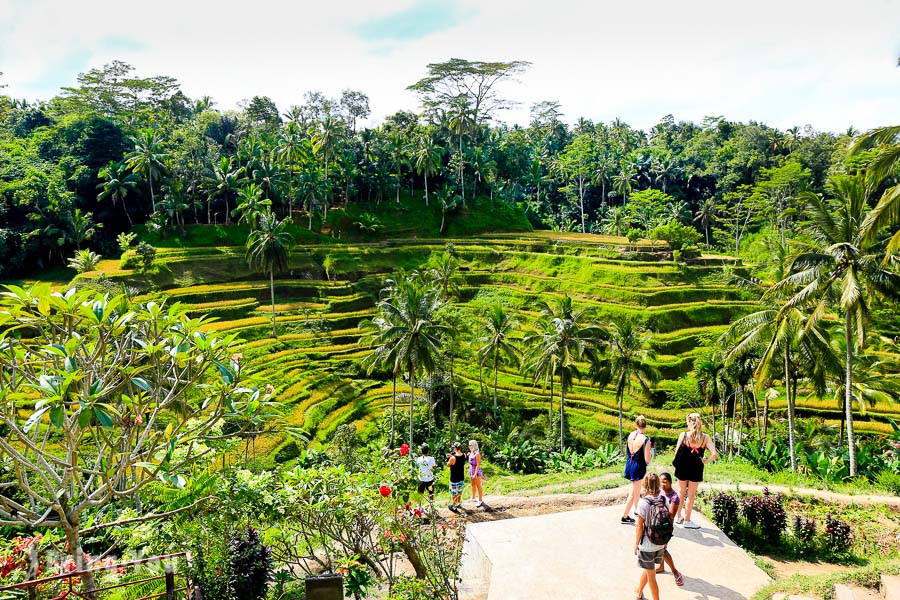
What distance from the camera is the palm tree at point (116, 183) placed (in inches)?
2013

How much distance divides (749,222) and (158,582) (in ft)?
251

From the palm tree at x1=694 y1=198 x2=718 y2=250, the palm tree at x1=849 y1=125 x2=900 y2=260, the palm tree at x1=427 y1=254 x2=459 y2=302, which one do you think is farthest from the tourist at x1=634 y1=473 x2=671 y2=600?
the palm tree at x1=694 y1=198 x2=718 y2=250

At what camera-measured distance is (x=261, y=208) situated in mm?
56219

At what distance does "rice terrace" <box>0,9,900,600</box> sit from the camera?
25.7 ft

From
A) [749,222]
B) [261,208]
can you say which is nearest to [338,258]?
[261,208]

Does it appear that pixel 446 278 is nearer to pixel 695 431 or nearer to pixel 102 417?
pixel 695 431

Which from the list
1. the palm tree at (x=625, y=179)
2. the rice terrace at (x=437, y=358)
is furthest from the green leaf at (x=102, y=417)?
the palm tree at (x=625, y=179)

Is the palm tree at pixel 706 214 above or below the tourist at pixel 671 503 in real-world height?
above

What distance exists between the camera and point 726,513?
10.2m

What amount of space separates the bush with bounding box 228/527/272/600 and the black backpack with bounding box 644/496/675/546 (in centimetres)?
523

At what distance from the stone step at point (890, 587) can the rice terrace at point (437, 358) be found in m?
0.09

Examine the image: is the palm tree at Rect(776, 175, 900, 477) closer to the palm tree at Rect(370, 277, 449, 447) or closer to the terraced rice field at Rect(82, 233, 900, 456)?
the palm tree at Rect(370, 277, 449, 447)

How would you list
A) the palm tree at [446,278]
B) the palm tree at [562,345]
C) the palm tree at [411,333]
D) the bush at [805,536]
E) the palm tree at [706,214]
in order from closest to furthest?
the bush at [805,536] → the palm tree at [411,333] → the palm tree at [562,345] → the palm tree at [446,278] → the palm tree at [706,214]

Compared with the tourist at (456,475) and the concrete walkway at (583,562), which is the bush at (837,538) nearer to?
the concrete walkway at (583,562)
